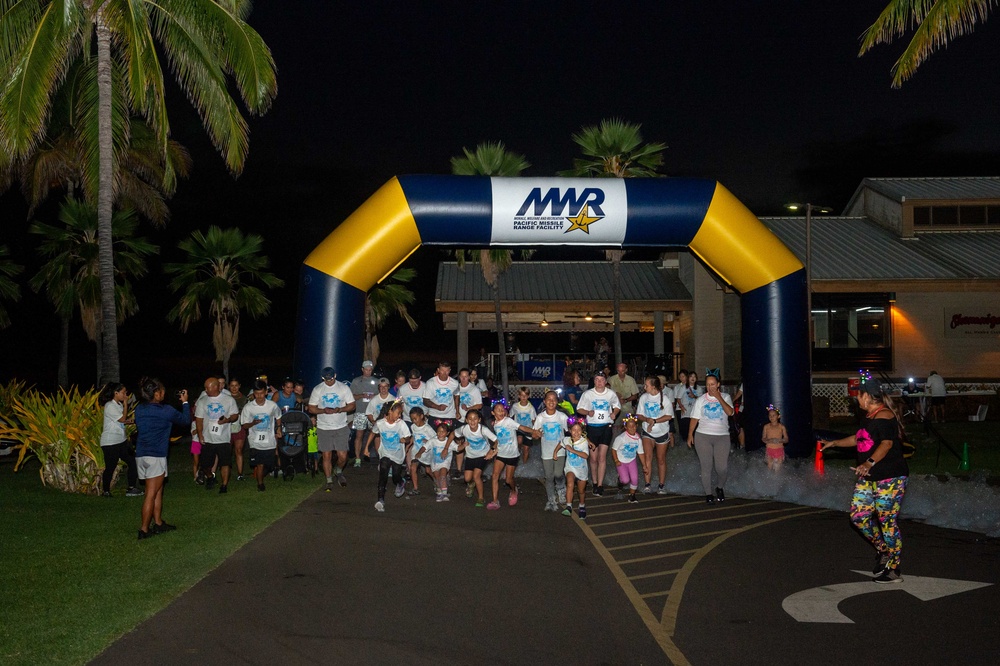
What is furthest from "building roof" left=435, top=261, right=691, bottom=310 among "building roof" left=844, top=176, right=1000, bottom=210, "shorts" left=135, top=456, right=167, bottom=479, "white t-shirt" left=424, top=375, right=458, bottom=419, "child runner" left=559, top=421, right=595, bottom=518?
"shorts" left=135, top=456, right=167, bottom=479

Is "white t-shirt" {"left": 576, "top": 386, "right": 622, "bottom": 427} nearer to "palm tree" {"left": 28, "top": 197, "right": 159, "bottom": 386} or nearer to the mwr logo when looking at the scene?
the mwr logo

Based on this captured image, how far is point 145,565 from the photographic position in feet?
26.2

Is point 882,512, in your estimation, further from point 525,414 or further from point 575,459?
point 525,414

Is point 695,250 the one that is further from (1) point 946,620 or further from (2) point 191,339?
(2) point 191,339

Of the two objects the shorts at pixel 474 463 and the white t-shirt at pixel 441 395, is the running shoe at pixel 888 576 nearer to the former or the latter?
the shorts at pixel 474 463

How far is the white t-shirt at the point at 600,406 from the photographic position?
12.9 metres

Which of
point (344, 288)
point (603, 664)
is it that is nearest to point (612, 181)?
point (344, 288)

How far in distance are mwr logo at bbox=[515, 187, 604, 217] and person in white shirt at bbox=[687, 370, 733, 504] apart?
3.85 metres

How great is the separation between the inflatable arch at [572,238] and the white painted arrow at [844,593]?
7.25 m

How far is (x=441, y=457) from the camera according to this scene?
12.4m

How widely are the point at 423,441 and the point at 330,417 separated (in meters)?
1.84

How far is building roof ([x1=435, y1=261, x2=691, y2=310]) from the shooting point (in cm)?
2855

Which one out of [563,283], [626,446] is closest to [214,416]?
[626,446]

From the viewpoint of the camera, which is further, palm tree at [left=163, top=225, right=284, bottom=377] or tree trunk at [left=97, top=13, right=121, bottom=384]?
palm tree at [left=163, top=225, right=284, bottom=377]
